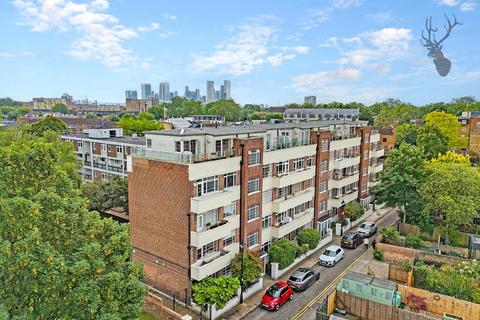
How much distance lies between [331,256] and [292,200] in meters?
6.31

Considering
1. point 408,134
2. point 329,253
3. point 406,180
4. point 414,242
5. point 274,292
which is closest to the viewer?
point 274,292

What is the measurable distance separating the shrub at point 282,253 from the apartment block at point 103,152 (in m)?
25.8

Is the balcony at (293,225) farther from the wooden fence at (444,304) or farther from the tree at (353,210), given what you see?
the wooden fence at (444,304)

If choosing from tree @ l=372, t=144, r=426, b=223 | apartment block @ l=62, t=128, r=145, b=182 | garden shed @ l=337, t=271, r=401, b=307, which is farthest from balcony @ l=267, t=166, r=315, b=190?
apartment block @ l=62, t=128, r=145, b=182

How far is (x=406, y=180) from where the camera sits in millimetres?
38000

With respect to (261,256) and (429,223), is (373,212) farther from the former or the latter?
(261,256)

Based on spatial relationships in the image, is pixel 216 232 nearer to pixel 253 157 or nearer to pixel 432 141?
pixel 253 157

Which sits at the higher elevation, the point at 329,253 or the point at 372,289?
the point at 372,289

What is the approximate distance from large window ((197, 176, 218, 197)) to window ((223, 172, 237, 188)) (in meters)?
0.92

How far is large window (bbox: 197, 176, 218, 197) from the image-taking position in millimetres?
24000

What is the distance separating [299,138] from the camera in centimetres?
3456

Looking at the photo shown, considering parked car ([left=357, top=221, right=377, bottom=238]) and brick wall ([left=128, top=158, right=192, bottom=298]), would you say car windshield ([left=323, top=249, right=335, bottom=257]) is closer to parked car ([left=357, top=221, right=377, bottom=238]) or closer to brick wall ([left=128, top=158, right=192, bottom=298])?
parked car ([left=357, top=221, right=377, bottom=238])

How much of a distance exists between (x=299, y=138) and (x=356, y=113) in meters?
88.6

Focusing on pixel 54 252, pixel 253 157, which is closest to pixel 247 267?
pixel 253 157
